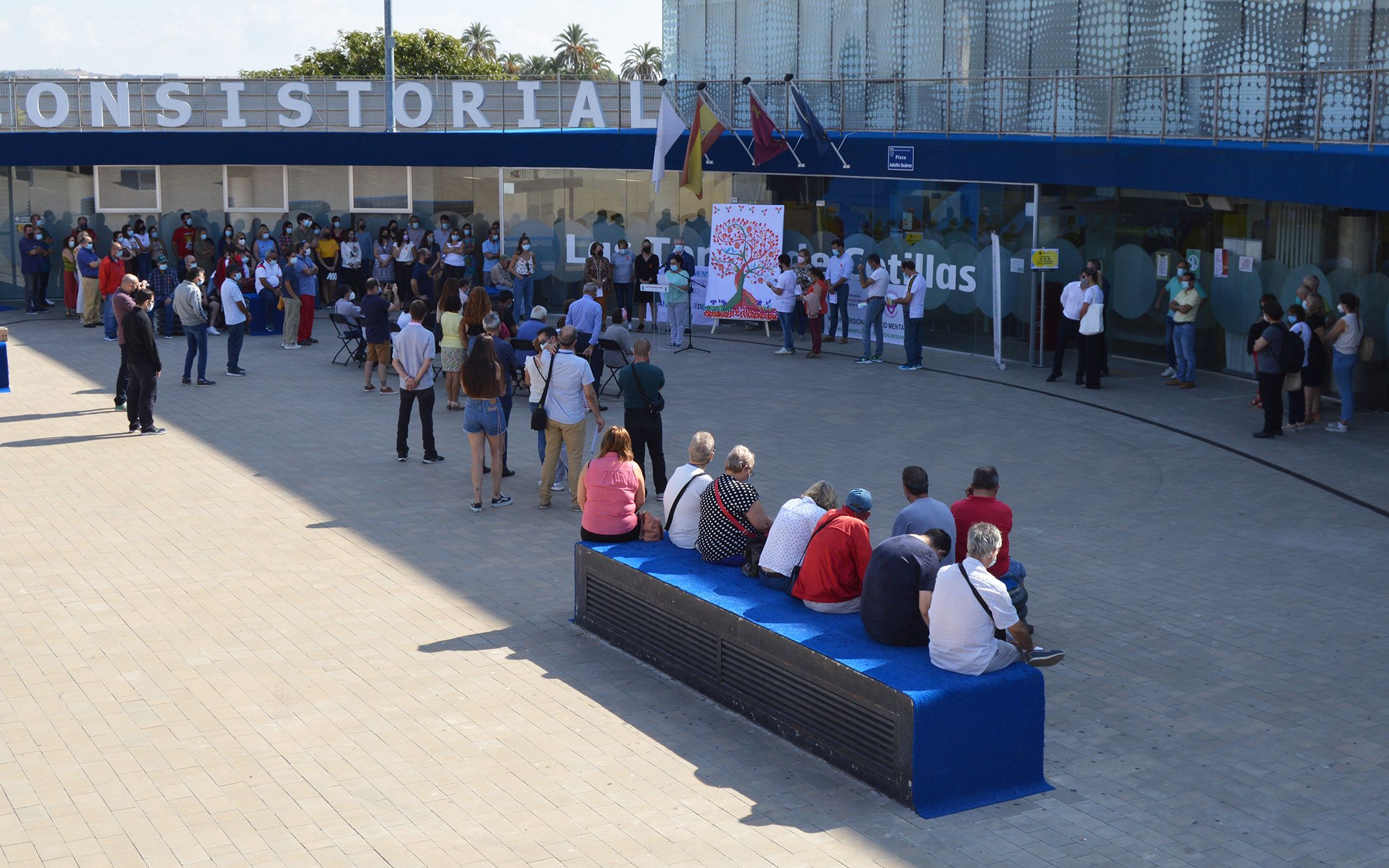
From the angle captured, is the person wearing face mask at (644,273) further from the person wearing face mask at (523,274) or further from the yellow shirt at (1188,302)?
the yellow shirt at (1188,302)

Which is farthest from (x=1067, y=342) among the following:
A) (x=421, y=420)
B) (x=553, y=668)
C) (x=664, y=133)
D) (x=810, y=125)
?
(x=553, y=668)

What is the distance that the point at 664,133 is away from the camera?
25391 millimetres

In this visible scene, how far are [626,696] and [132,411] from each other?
10589 millimetres

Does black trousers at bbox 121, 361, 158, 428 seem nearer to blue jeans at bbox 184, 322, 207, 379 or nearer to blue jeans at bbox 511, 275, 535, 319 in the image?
blue jeans at bbox 184, 322, 207, 379

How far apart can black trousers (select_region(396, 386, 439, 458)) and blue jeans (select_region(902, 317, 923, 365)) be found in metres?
9.03

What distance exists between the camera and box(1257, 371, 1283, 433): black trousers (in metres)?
17.2

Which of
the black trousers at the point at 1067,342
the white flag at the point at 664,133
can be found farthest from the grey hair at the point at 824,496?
the white flag at the point at 664,133

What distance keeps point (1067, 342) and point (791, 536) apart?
1302cm

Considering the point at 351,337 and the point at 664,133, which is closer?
the point at 351,337

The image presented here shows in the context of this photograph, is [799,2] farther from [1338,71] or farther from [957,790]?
[957,790]

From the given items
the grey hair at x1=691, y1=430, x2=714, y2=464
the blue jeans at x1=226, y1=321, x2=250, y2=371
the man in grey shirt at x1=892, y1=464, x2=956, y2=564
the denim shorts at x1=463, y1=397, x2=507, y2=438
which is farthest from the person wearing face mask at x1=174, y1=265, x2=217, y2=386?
the man in grey shirt at x1=892, y1=464, x2=956, y2=564

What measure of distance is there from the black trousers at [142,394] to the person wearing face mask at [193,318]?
2097 mm

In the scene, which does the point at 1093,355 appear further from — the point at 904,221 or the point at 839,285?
the point at 839,285

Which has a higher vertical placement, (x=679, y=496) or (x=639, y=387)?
(x=639, y=387)
